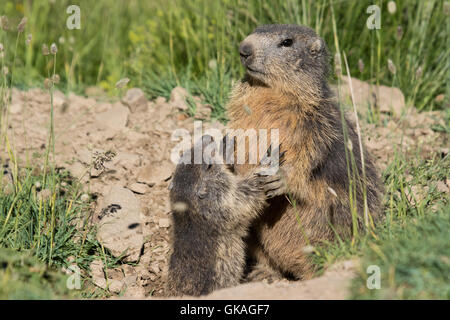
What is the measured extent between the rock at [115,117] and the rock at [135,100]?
0.23ft

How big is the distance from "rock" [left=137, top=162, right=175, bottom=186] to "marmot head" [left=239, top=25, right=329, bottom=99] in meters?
1.38

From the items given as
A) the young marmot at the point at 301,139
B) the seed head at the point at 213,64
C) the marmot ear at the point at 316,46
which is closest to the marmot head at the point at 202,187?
the young marmot at the point at 301,139

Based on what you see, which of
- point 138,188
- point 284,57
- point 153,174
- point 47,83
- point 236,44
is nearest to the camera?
point 47,83

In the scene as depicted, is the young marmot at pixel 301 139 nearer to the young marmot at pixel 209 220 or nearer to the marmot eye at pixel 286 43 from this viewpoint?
the marmot eye at pixel 286 43

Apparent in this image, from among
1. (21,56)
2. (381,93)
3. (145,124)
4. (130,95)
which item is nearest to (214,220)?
(145,124)

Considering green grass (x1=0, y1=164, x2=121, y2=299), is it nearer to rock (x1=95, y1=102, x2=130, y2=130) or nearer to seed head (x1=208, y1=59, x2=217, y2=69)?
rock (x1=95, y1=102, x2=130, y2=130)

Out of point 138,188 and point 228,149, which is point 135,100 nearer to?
point 138,188

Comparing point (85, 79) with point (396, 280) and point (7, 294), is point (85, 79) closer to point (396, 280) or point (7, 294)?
point (7, 294)

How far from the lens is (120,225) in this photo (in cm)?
483

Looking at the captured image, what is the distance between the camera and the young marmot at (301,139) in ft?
14.2

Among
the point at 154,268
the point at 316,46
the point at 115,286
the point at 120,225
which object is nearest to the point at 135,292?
the point at 115,286

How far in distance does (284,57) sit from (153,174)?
1.76 meters

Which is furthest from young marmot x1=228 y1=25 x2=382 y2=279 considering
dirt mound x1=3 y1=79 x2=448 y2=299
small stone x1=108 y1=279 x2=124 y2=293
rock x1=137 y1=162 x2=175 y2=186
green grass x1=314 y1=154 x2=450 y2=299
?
small stone x1=108 y1=279 x2=124 y2=293
